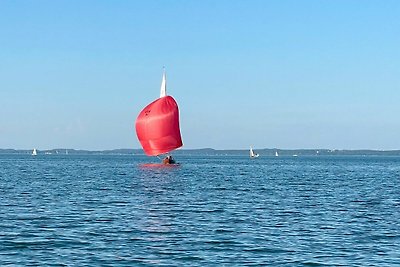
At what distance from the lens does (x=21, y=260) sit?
25750mm

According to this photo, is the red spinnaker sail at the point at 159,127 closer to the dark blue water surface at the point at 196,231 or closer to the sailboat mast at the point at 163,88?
the sailboat mast at the point at 163,88

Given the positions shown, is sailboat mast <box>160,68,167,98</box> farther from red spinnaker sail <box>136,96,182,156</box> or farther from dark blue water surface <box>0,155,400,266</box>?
dark blue water surface <box>0,155,400,266</box>

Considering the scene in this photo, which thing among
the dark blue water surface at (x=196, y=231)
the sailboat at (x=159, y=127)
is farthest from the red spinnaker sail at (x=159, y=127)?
the dark blue water surface at (x=196, y=231)

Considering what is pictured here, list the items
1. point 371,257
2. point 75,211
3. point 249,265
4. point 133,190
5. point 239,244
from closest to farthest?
point 249,265
point 371,257
point 239,244
point 75,211
point 133,190

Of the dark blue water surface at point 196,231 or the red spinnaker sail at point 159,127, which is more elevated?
the red spinnaker sail at point 159,127

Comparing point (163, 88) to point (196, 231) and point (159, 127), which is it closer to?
point (159, 127)

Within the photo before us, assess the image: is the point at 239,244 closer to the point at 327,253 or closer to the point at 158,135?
the point at 327,253

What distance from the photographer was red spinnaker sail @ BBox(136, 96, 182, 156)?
372 feet

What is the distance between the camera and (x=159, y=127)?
113 meters

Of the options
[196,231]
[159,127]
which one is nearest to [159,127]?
[159,127]

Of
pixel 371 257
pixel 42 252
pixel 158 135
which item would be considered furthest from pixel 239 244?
pixel 158 135

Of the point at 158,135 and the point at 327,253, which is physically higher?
the point at 158,135

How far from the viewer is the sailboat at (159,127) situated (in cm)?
11331

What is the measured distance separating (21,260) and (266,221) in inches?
630
